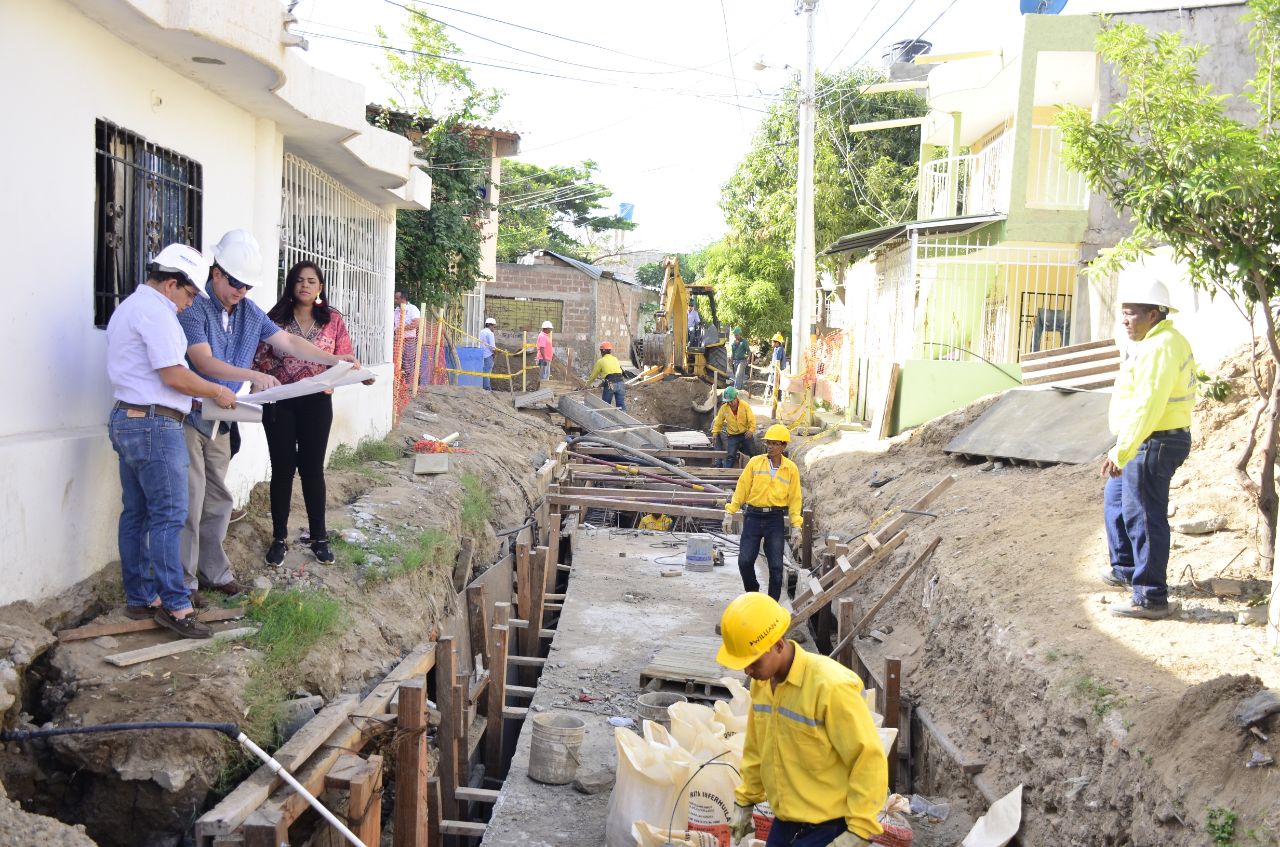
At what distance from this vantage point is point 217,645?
16.0 ft

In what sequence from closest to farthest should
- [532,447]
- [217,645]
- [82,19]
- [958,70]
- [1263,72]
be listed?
1. [217,645]
2. [82,19]
3. [1263,72]
4. [532,447]
5. [958,70]

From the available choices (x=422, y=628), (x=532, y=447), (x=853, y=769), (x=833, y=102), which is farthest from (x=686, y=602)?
(x=833, y=102)

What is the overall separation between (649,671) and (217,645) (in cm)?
350

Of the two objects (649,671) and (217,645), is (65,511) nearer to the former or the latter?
(217,645)

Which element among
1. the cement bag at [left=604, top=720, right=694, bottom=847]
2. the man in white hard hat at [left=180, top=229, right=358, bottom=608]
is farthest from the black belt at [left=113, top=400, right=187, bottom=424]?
the cement bag at [left=604, top=720, right=694, bottom=847]

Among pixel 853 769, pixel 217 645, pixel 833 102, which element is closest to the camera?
pixel 853 769

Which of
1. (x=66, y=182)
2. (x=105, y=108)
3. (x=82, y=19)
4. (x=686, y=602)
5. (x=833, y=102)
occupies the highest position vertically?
(x=833, y=102)

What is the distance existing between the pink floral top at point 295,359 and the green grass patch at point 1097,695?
4.44 metres

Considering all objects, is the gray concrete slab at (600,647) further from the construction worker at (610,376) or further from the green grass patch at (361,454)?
the construction worker at (610,376)

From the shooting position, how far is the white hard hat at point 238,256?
523 centimetres

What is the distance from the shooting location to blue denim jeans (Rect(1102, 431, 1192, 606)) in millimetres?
5570

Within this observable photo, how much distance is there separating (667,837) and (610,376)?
56.0 ft

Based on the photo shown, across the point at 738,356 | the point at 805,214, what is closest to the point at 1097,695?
the point at 805,214

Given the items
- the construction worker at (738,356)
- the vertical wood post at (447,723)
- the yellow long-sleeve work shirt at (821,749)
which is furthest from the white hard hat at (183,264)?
the construction worker at (738,356)
